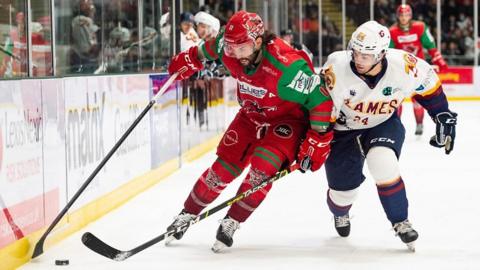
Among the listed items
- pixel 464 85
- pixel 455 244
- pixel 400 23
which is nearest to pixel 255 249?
pixel 455 244

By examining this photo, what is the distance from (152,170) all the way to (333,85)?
2.88 m

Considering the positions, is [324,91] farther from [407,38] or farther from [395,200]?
[407,38]

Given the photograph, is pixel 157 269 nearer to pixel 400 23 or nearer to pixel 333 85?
pixel 333 85

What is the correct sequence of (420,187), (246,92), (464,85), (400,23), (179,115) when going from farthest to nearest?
(464,85) → (400,23) → (179,115) → (420,187) → (246,92)

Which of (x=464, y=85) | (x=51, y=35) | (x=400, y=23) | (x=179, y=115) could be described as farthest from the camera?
(x=464, y=85)

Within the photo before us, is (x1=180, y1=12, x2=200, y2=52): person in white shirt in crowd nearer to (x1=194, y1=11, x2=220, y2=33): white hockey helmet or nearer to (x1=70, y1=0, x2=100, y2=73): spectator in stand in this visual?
(x1=194, y1=11, x2=220, y2=33): white hockey helmet

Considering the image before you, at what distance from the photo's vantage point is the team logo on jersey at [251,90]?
161 inches

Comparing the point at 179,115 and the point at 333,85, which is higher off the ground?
the point at 333,85

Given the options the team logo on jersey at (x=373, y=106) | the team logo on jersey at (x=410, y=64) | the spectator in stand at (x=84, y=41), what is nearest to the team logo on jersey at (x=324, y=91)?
the team logo on jersey at (x=373, y=106)

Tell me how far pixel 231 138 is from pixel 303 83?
18.8 inches

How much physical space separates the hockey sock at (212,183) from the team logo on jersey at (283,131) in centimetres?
26

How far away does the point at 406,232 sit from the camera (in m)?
4.15

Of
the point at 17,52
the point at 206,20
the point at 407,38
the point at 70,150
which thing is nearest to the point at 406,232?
the point at 70,150

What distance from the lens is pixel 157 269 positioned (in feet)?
12.7
